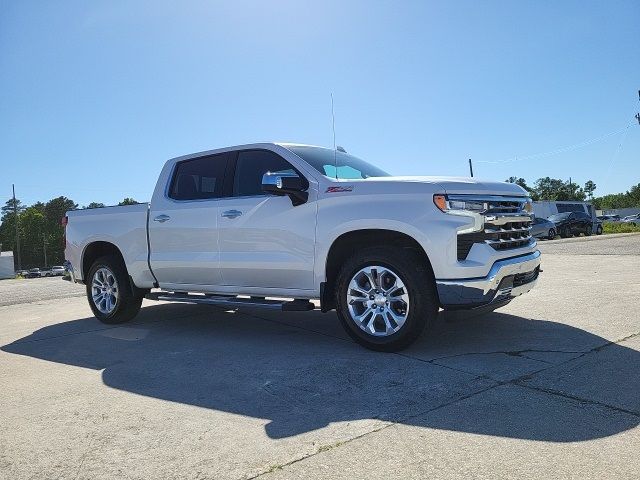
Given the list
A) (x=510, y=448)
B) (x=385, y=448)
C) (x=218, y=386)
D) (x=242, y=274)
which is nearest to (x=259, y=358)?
(x=218, y=386)

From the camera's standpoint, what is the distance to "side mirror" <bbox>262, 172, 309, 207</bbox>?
4.87 m

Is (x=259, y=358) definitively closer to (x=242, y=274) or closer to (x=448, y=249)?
(x=242, y=274)

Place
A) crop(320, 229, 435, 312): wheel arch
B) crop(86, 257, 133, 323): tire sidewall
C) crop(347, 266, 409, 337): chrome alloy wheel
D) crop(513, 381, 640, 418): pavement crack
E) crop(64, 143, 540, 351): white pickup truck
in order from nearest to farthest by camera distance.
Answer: crop(513, 381, 640, 418): pavement crack → crop(64, 143, 540, 351): white pickup truck → crop(347, 266, 409, 337): chrome alloy wheel → crop(320, 229, 435, 312): wheel arch → crop(86, 257, 133, 323): tire sidewall

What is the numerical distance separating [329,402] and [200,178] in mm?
3598

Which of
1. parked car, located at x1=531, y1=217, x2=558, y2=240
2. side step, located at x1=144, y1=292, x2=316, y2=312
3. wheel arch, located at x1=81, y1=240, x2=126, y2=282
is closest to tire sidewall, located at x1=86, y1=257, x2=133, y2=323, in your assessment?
wheel arch, located at x1=81, y1=240, x2=126, y2=282

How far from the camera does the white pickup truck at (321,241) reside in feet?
14.3

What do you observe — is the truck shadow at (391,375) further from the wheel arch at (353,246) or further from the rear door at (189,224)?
the rear door at (189,224)

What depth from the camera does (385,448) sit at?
2.67 meters

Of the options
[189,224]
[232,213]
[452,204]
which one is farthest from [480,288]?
[189,224]

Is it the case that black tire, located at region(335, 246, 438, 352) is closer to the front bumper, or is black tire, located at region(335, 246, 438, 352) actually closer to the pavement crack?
the front bumper

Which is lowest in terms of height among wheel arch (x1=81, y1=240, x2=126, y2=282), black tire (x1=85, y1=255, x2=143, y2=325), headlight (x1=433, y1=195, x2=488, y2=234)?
black tire (x1=85, y1=255, x2=143, y2=325)

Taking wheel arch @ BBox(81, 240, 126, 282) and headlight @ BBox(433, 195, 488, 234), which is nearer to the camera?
headlight @ BBox(433, 195, 488, 234)

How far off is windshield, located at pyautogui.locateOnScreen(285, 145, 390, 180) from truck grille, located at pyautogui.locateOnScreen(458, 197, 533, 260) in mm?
1516

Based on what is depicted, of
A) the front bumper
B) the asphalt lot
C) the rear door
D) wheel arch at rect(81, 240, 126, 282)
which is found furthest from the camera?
wheel arch at rect(81, 240, 126, 282)
